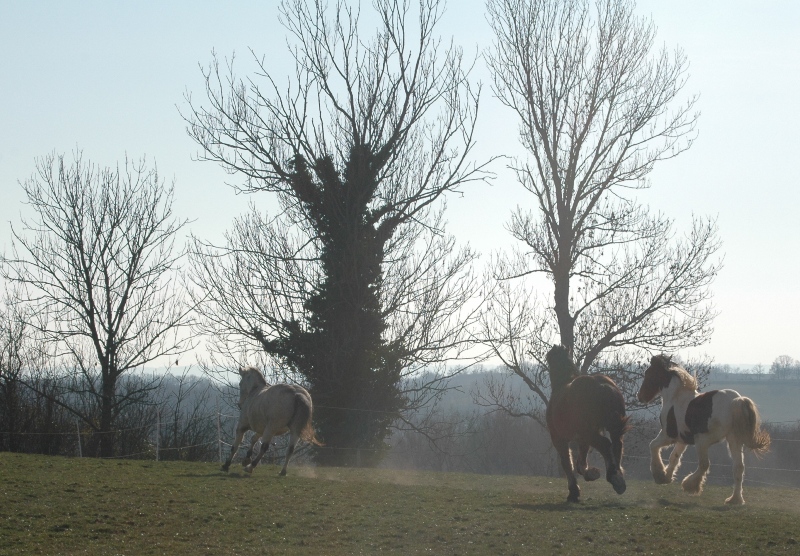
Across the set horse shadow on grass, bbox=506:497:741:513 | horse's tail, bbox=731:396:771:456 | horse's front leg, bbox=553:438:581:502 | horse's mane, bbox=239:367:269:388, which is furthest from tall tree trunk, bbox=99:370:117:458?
horse's tail, bbox=731:396:771:456

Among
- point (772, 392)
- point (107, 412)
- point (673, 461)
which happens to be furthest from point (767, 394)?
point (673, 461)

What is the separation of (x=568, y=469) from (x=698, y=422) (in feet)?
6.70

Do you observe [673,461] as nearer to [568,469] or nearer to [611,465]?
[568,469]

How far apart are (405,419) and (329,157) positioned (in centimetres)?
848

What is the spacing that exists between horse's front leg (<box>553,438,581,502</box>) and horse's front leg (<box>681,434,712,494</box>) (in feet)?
5.91

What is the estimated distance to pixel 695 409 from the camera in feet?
37.6

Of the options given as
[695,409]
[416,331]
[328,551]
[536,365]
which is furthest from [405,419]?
[328,551]

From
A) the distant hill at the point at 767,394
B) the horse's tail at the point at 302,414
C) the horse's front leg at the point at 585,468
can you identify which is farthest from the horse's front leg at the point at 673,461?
the distant hill at the point at 767,394

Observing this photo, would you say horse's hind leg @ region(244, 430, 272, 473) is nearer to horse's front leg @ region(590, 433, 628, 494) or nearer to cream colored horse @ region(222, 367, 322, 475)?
cream colored horse @ region(222, 367, 322, 475)

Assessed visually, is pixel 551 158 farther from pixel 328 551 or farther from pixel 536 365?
pixel 328 551

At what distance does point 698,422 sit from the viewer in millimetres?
11406

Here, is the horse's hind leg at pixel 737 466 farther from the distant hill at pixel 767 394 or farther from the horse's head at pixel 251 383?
the distant hill at pixel 767 394

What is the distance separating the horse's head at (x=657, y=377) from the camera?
12.2 metres

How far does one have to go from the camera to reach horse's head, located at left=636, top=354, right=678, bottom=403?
12242 millimetres
